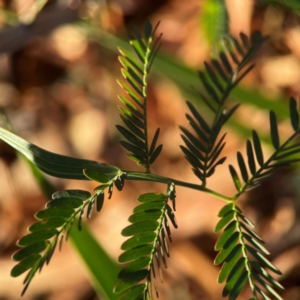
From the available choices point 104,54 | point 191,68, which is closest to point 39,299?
point 191,68

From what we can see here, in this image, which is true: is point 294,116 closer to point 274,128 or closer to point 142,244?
point 274,128

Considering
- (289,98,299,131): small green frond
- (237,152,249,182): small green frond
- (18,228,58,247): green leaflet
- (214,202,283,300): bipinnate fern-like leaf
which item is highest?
(18,228,58,247): green leaflet

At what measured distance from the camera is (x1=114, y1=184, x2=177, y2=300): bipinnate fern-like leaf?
1.64 feet

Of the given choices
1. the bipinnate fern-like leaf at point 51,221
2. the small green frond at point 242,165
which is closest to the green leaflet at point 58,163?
the bipinnate fern-like leaf at point 51,221

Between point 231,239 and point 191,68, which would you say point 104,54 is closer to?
point 191,68

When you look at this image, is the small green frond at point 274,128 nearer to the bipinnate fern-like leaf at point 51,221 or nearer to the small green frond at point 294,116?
the small green frond at point 294,116

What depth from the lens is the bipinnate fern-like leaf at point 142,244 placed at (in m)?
0.50

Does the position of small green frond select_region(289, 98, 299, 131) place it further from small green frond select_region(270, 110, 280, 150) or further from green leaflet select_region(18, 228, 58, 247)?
green leaflet select_region(18, 228, 58, 247)

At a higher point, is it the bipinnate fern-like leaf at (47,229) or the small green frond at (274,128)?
the bipinnate fern-like leaf at (47,229)

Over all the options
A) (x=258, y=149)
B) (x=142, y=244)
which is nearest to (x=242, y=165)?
(x=258, y=149)

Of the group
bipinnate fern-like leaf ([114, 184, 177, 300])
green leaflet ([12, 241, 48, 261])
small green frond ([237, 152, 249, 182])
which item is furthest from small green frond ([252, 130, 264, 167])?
green leaflet ([12, 241, 48, 261])

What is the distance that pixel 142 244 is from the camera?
50 centimetres

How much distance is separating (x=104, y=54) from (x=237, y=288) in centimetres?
164

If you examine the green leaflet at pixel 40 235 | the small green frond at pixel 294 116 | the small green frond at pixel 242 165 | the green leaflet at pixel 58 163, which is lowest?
the small green frond at pixel 242 165
